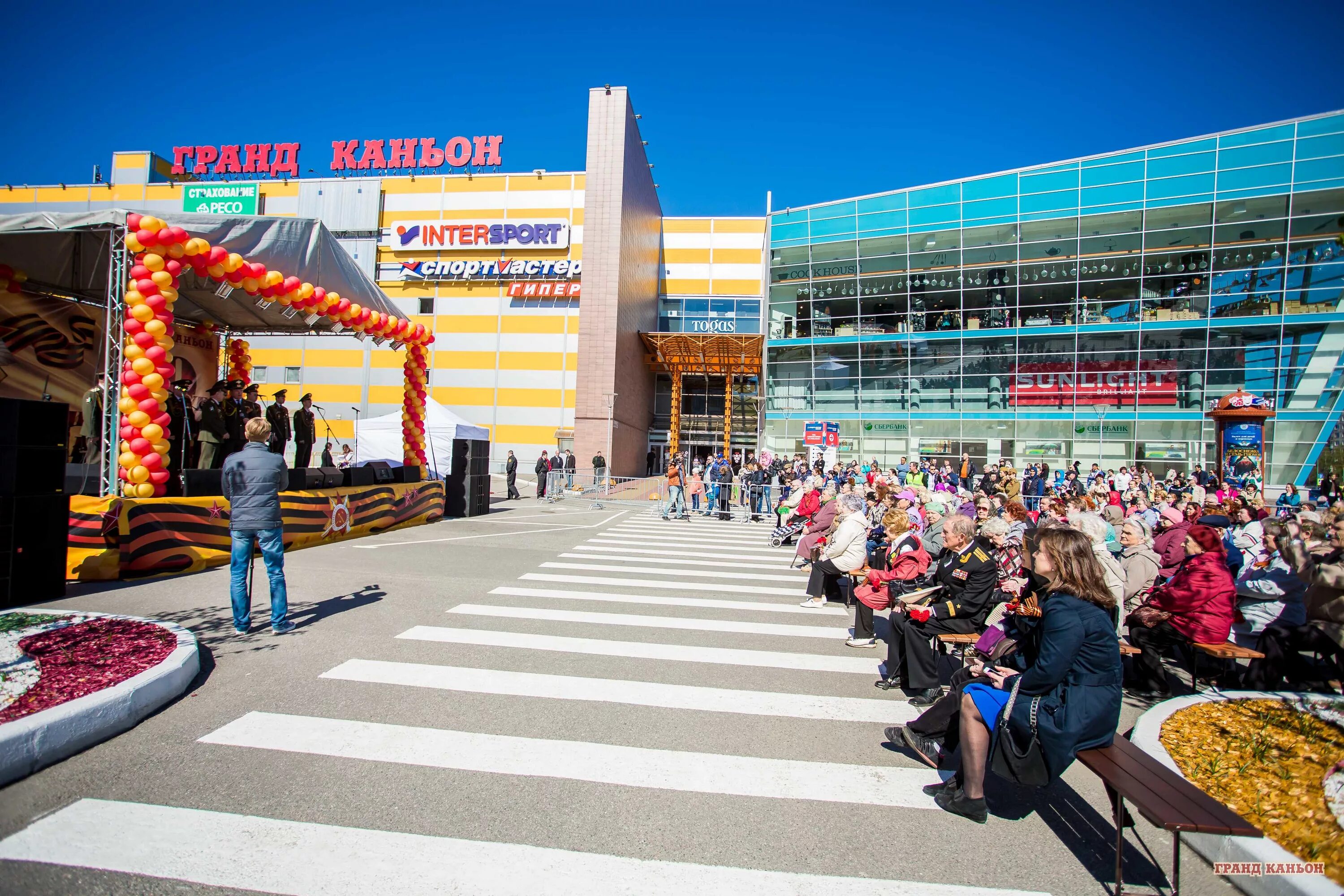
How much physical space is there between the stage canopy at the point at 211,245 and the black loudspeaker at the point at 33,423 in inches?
142

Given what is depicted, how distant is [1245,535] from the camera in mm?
8797

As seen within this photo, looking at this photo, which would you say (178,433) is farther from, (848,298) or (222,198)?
(222,198)

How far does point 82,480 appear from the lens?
31.2 feet

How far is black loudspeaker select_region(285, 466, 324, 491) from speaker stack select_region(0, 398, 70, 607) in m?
3.89

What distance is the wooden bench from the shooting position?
2.58 metres

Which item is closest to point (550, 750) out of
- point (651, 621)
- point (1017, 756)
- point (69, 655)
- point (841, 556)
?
point (1017, 756)

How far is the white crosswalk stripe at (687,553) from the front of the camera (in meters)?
11.8

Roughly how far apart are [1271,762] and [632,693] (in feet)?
13.3

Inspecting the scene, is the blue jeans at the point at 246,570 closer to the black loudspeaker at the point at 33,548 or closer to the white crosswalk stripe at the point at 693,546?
the black loudspeaker at the point at 33,548

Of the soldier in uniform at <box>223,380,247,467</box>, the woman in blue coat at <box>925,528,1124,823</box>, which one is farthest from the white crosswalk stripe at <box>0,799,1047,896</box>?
the soldier in uniform at <box>223,380,247,467</box>

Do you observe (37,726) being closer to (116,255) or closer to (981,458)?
(116,255)

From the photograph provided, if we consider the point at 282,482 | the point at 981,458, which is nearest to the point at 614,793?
the point at 282,482

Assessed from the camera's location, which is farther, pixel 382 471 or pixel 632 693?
pixel 382 471

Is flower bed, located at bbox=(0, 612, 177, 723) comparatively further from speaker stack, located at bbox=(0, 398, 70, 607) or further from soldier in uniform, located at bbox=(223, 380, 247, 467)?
soldier in uniform, located at bbox=(223, 380, 247, 467)
